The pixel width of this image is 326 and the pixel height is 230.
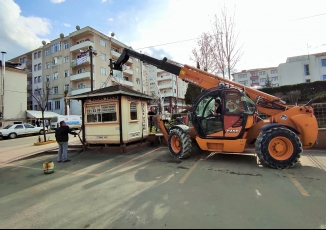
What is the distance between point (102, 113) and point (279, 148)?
8119 mm

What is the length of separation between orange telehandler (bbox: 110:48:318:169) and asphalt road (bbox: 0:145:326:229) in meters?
0.59

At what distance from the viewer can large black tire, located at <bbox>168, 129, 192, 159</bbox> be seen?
24.3ft

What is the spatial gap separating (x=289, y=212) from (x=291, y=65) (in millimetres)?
47604

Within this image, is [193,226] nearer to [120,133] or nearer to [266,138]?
[266,138]

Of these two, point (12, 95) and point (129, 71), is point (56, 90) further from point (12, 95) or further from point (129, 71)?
point (129, 71)

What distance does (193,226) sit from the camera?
3.01m

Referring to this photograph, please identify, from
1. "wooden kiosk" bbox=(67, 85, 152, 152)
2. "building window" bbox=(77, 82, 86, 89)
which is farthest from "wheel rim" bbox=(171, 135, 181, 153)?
"building window" bbox=(77, 82, 86, 89)

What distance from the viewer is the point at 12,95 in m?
30.3

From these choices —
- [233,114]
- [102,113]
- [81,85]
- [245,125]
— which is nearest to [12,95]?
[81,85]

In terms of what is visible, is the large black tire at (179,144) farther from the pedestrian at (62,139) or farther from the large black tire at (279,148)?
the pedestrian at (62,139)

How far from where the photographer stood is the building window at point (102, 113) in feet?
32.3

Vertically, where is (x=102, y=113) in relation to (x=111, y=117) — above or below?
above

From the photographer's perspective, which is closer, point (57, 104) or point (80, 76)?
point (80, 76)

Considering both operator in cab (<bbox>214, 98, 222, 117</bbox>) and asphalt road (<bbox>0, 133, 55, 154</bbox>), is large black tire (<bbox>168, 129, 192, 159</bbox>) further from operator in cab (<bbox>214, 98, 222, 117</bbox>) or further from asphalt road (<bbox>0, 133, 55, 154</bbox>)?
asphalt road (<bbox>0, 133, 55, 154</bbox>)
